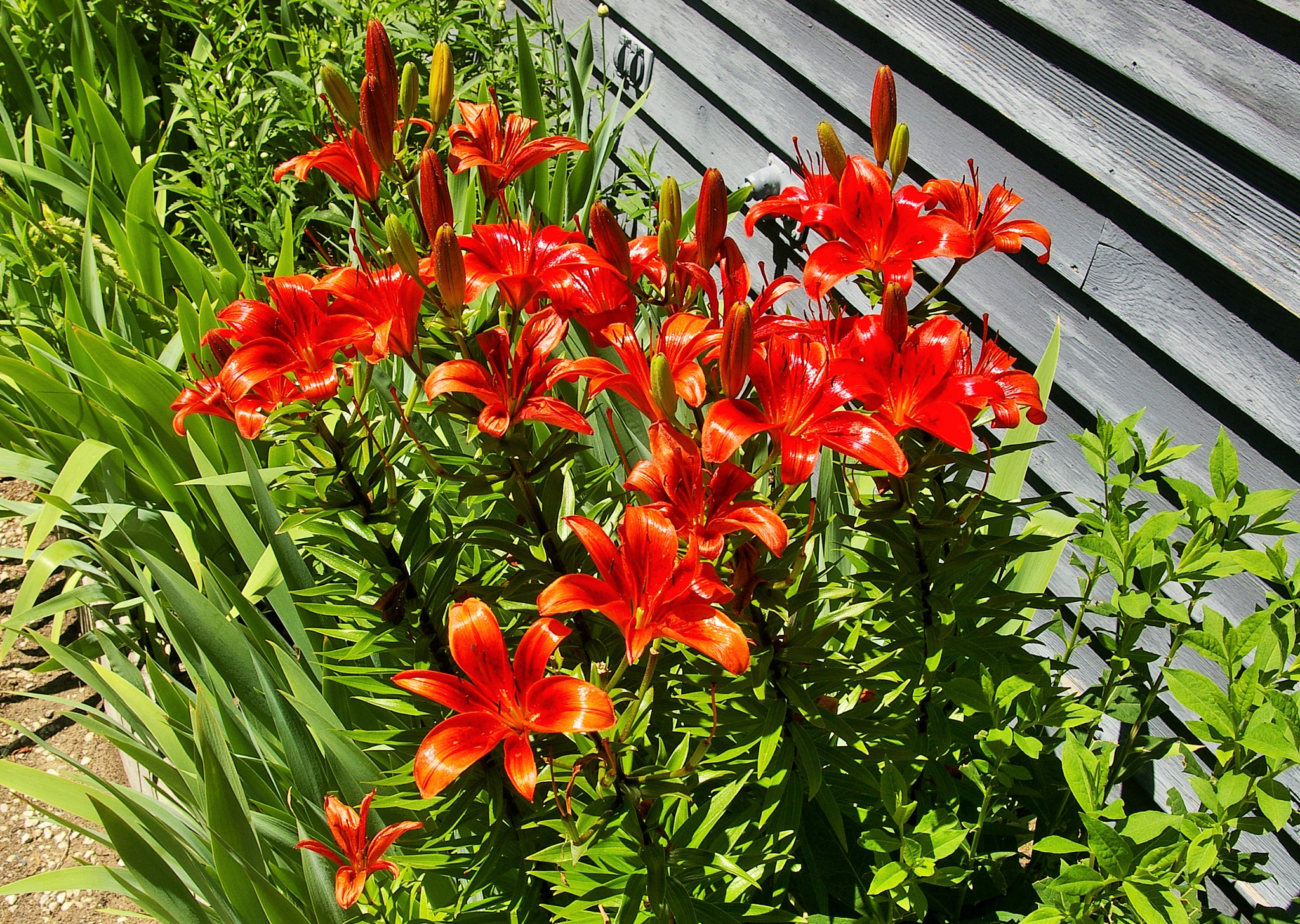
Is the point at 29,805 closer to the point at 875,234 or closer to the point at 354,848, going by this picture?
the point at 354,848

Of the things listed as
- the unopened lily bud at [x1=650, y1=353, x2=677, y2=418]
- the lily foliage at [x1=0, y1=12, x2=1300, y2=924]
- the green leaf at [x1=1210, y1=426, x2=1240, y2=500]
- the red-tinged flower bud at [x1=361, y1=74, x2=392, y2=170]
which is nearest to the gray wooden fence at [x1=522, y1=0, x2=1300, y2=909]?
the lily foliage at [x1=0, y1=12, x2=1300, y2=924]

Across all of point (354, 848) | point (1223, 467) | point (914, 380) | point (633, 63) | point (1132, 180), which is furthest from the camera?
point (633, 63)

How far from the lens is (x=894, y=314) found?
82cm

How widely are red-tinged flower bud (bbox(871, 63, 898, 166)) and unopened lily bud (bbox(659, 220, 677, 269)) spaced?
0.82ft

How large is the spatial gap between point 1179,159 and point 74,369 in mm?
2039

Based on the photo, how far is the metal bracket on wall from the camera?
267 centimetres

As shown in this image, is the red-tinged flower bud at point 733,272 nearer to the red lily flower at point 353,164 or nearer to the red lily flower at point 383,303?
the red lily flower at point 383,303

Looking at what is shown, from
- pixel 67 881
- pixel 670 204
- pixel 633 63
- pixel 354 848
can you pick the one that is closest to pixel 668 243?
pixel 670 204

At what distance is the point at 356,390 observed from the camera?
94 cm

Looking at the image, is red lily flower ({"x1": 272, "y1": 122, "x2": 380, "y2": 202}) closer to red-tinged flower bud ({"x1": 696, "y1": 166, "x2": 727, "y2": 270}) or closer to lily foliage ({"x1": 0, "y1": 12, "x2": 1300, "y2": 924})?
lily foliage ({"x1": 0, "y1": 12, "x2": 1300, "y2": 924})

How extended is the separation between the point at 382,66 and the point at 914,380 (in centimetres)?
63

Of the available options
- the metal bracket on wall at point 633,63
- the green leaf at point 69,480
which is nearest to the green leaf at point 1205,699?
the green leaf at point 69,480

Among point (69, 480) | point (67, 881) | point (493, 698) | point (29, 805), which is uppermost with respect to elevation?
point (493, 698)

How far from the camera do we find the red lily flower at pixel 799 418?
76cm
